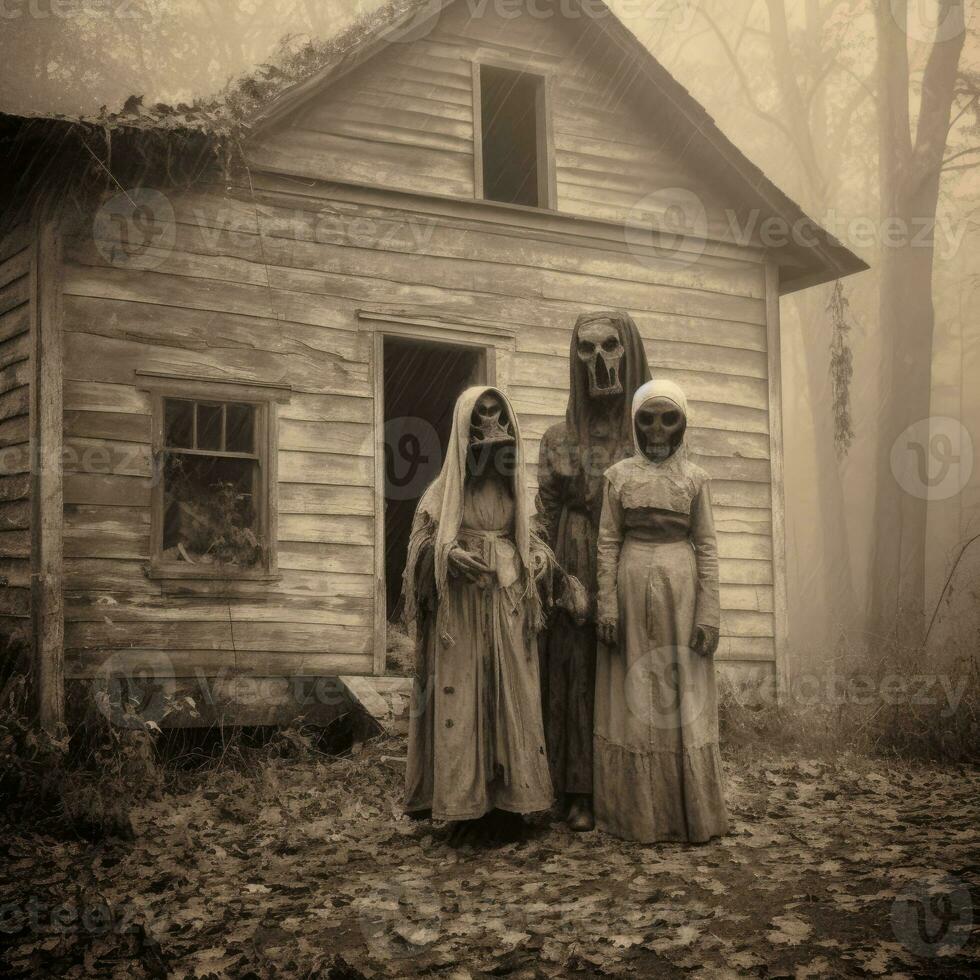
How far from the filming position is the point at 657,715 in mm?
5480

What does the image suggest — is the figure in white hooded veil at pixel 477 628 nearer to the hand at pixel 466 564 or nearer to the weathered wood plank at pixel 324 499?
the hand at pixel 466 564

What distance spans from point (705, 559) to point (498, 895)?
202 cm

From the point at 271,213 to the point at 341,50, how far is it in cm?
151

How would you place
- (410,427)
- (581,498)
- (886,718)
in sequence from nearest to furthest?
(581,498) < (886,718) < (410,427)

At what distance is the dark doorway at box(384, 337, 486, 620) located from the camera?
12391mm

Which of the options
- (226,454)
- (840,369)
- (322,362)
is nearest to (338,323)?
(322,362)

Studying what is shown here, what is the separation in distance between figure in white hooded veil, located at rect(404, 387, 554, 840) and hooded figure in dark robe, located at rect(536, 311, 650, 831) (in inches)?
13.1

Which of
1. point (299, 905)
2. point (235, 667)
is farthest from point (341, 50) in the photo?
point (299, 905)

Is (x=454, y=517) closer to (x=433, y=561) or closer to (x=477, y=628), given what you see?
(x=433, y=561)

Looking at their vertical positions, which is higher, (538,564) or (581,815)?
(538,564)

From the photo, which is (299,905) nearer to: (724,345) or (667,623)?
(667,623)

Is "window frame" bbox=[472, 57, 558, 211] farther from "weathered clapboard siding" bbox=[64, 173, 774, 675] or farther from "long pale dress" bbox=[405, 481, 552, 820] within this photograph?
"long pale dress" bbox=[405, 481, 552, 820]

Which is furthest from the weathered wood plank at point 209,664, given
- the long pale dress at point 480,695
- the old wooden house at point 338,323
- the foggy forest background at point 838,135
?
the foggy forest background at point 838,135

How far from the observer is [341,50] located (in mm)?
8969
